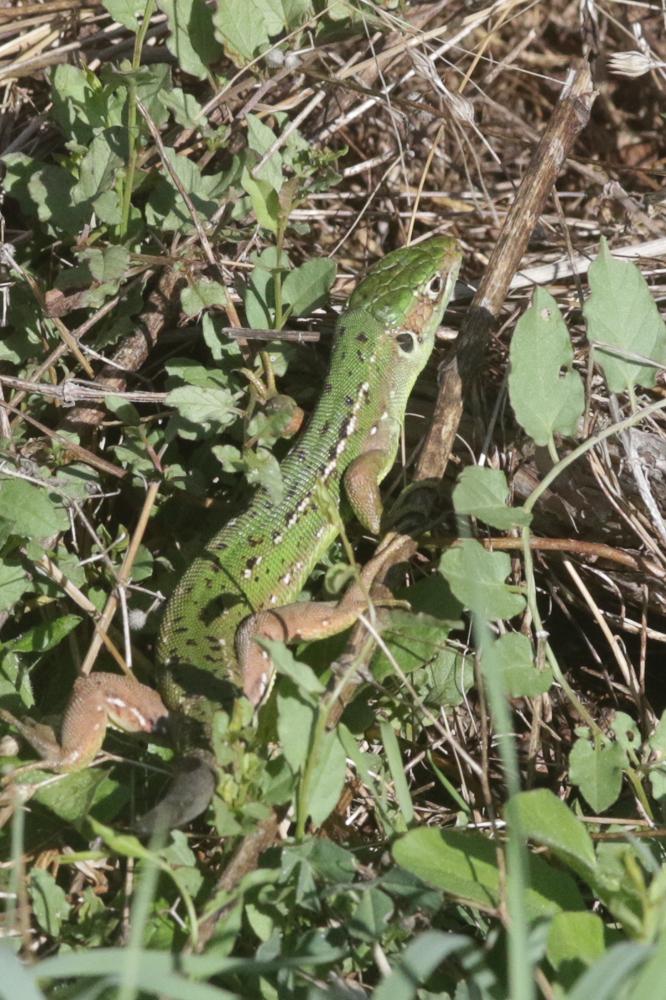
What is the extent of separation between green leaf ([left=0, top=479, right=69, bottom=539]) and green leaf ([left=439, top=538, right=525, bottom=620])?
1220mm

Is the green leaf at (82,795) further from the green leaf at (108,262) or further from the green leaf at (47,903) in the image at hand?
the green leaf at (108,262)

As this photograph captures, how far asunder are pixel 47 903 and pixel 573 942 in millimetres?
1314

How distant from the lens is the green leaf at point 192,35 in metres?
3.43

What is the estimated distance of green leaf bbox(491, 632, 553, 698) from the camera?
2.57m

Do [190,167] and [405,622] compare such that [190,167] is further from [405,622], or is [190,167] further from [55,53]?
[405,622]

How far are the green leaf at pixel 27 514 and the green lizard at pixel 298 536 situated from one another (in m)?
0.45

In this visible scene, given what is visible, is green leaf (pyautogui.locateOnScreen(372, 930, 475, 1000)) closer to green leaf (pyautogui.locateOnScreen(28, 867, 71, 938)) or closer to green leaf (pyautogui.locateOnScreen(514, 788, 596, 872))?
green leaf (pyautogui.locateOnScreen(514, 788, 596, 872))

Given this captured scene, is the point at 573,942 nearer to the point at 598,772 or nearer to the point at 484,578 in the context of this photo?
the point at 598,772

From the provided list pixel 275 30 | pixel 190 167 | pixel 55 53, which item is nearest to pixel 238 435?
pixel 190 167

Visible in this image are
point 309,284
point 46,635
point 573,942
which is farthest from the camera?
point 309,284

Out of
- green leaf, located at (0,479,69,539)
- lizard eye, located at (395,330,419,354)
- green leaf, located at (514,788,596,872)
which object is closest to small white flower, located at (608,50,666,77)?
lizard eye, located at (395,330,419,354)

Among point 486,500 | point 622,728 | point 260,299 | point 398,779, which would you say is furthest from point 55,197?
point 622,728

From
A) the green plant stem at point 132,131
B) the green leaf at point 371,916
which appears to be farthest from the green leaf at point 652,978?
the green plant stem at point 132,131

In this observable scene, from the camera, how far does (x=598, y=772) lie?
260cm
